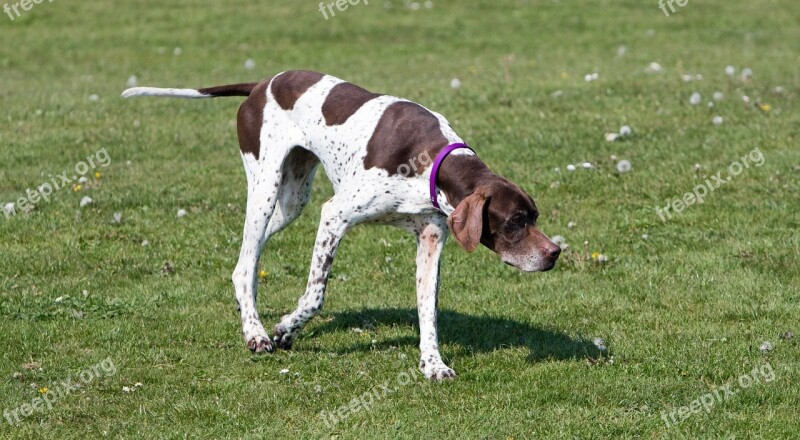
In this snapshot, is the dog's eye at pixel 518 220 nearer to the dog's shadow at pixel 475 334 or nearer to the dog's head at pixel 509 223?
the dog's head at pixel 509 223

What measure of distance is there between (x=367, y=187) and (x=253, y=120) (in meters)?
1.16

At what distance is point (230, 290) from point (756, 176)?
5097 millimetres

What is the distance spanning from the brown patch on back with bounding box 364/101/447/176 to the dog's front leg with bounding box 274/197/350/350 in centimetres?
35

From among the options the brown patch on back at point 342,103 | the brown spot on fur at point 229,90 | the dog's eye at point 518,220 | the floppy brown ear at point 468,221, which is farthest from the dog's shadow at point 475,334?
the brown spot on fur at point 229,90

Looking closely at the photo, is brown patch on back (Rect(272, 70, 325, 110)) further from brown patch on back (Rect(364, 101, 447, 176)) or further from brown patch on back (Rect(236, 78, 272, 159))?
brown patch on back (Rect(364, 101, 447, 176))

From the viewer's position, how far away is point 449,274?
8539mm

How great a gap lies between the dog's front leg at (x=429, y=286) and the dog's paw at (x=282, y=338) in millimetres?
805

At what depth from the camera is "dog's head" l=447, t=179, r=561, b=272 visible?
6164 mm

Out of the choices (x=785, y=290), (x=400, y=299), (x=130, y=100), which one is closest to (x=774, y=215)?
(x=785, y=290)

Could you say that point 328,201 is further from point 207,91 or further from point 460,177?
point 207,91

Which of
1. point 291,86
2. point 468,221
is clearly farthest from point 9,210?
point 468,221

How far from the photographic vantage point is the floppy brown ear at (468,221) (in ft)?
19.9

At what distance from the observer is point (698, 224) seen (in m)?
9.43

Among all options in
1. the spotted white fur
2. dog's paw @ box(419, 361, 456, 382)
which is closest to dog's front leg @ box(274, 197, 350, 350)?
the spotted white fur
